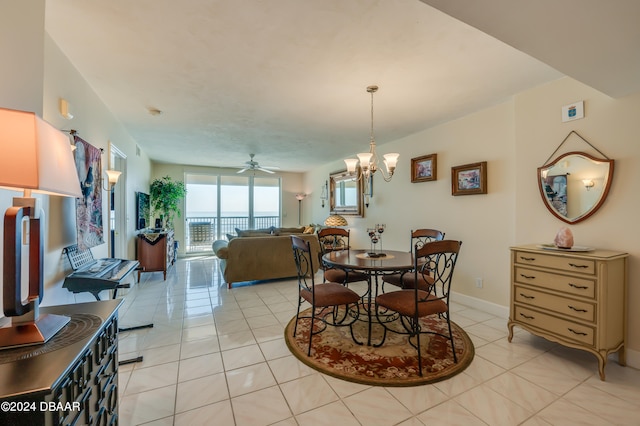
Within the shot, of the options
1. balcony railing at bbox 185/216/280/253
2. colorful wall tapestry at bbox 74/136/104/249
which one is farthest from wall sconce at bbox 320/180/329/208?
colorful wall tapestry at bbox 74/136/104/249

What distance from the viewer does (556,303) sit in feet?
7.21

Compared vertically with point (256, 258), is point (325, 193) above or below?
above

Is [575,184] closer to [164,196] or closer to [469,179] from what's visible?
[469,179]

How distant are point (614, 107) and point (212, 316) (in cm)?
436

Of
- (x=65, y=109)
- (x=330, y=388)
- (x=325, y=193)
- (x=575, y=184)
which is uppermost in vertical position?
(x=65, y=109)

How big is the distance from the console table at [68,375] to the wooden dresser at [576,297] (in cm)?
304

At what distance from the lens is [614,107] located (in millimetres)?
2240

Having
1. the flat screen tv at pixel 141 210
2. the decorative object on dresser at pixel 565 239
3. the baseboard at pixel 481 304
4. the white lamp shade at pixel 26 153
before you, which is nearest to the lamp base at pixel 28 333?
the white lamp shade at pixel 26 153

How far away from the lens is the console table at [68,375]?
0.70 meters

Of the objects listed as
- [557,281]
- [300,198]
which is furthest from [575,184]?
[300,198]

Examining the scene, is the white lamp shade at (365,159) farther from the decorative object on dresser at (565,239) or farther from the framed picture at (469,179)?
the decorative object on dresser at (565,239)

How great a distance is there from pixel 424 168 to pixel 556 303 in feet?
7.69

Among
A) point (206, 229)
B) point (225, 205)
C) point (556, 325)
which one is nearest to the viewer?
point (556, 325)

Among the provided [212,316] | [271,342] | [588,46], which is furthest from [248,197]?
[588,46]
